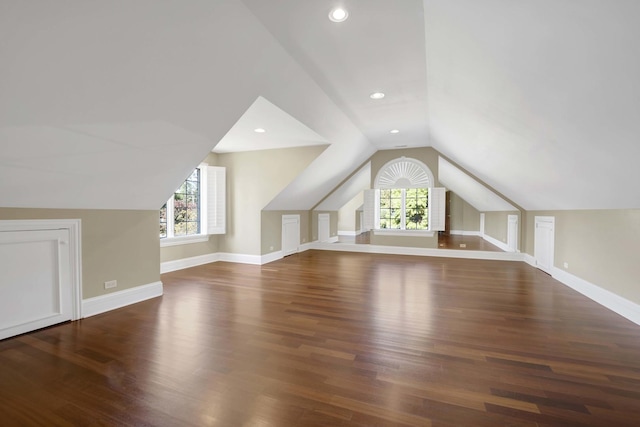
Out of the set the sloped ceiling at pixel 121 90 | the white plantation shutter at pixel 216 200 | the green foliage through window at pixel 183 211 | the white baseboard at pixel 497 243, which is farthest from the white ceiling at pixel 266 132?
the white baseboard at pixel 497 243

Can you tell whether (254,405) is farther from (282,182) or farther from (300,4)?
(282,182)

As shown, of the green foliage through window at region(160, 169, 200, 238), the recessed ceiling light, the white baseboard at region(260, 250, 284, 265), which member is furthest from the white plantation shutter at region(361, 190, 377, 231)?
the recessed ceiling light

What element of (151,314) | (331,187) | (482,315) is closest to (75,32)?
(151,314)

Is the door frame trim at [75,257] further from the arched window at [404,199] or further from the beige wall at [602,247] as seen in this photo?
the arched window at [404,199]

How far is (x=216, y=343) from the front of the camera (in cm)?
262

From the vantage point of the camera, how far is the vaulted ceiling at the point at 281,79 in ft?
5.55

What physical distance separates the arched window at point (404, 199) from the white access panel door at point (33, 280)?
661 cm

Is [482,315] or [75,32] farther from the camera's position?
[482,315]

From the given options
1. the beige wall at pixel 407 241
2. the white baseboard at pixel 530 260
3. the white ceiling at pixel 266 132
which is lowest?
the white baseboard at pixel 530 260

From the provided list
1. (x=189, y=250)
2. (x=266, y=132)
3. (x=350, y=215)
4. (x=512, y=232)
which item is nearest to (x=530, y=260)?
(x=512, y=232)

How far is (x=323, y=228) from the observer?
30.7 feet

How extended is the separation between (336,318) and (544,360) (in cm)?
188

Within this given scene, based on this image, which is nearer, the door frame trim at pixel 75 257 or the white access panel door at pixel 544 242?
the door frame trim at pixel 75 257

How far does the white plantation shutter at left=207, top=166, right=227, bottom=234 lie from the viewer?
6137 millimetres
